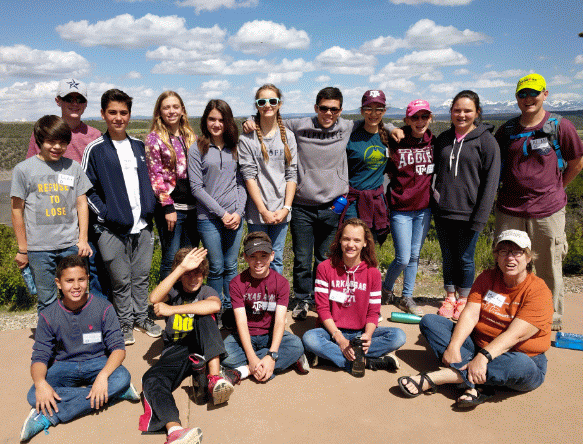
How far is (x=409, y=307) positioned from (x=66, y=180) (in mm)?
3440

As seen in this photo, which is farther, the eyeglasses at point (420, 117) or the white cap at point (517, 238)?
the eyeglasses at point (420, 117)

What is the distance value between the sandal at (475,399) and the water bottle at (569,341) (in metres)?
1.23

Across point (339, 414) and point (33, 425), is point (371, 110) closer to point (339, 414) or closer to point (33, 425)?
point (339, 414)

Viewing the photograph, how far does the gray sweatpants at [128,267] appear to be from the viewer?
3.75 meters

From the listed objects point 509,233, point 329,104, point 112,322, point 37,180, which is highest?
point 329,104

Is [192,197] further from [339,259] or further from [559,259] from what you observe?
[559,259]

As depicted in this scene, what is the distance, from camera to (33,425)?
275 centimetres

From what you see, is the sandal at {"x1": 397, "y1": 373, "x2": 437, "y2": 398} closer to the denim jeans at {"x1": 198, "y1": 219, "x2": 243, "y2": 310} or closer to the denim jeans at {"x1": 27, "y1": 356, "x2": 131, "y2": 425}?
the denim jeans at {"x1": 198, "y1": 219, "x2": 243, "y2": 310}

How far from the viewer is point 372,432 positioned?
2.79 meters

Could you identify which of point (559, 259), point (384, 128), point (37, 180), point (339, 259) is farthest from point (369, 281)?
point (37, 180)

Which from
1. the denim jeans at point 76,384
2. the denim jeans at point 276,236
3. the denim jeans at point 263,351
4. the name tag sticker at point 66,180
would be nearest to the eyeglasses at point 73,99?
the name tag sticker at point 66,180

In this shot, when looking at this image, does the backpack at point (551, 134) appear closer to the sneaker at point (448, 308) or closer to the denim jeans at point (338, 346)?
the sneaker at point (448, 308)

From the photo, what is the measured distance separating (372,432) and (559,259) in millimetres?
2593

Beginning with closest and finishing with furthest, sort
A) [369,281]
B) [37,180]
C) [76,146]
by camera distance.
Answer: [37,180], [369,281], [76,146]
